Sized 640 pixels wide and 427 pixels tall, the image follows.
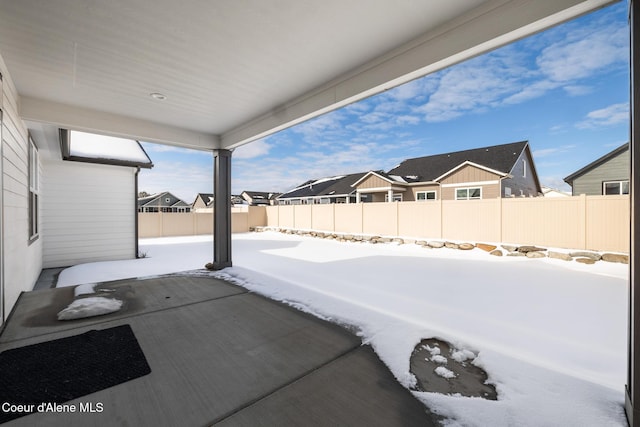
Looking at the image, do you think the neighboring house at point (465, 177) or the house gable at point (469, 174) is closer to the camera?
the house gable at point (469, 174)

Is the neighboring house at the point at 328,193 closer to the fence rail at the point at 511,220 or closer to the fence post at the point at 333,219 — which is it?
the fence post at the point at 333,219

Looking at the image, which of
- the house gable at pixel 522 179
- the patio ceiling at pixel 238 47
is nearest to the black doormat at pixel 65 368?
the patio ceiling at pixel 238 47

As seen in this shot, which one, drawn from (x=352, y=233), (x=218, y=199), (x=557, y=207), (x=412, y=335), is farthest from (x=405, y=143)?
(x=412, y=335)

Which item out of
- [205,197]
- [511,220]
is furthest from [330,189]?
[205,197]

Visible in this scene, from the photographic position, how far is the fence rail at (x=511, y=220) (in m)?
6.11

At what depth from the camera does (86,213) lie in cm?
694

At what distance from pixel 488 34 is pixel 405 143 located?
3141 cm

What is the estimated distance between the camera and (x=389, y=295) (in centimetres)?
408

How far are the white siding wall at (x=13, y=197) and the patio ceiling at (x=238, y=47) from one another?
12.9 inches

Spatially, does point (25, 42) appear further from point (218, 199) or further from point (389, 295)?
point (389, 295)

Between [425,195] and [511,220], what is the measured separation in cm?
827

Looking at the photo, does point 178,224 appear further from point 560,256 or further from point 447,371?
point 560,256

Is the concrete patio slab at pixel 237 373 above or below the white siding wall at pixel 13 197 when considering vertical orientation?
below

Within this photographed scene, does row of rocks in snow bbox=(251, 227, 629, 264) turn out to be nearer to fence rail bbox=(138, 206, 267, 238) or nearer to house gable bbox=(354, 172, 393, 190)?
house gable bbox=(354, 172, 393, 190)
